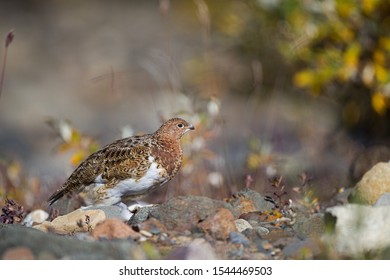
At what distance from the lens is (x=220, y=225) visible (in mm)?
4461

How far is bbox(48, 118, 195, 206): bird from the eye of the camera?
5.20 metres

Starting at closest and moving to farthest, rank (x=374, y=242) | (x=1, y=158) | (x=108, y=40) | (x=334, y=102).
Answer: (x=374, y=242) < (x=1, y=158) < (x=334, y=102) < (x=108, y=40)

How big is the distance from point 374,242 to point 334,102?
495 cm

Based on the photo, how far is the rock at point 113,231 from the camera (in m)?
4.37

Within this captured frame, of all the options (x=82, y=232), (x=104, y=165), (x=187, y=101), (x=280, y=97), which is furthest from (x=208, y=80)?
(x=82, y=232)

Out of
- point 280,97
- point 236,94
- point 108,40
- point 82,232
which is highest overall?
point 108,40

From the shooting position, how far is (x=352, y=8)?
7.55 metres

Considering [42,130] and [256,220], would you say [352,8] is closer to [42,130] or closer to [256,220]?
[256,220]

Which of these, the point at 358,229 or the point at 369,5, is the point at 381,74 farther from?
the point at 358,229

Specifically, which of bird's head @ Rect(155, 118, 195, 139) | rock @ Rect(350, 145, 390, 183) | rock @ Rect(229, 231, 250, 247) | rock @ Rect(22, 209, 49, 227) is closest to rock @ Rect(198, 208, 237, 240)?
rock @ Rect(229, 231, 250, 247)

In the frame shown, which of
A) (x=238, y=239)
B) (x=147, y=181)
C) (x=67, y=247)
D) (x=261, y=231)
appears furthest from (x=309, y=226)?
(x=67, y=247)

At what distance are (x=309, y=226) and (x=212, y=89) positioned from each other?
467 cm

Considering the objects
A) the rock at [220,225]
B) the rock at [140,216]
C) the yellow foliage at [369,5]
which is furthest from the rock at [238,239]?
the yellow foliage at [369,5]

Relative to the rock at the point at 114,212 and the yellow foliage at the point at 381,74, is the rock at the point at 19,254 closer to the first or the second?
the rock at the point at 114,212
